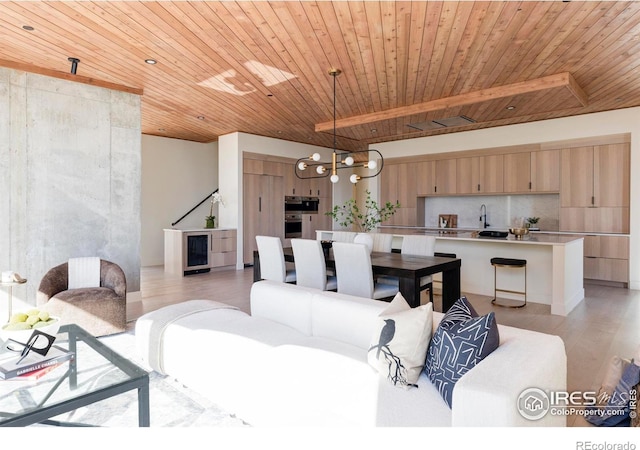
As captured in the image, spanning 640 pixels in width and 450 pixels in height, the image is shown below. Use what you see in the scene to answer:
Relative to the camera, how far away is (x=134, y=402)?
2311 millimetres

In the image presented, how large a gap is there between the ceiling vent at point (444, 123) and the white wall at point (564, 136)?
3.15 ft

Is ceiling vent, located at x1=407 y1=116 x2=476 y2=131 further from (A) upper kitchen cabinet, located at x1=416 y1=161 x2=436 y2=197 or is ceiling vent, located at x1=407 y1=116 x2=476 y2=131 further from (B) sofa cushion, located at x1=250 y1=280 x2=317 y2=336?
(B) sofa cushion, located at x1=250 y1=280 x2=317 y2=336

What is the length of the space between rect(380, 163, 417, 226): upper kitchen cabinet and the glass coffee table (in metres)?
7.29

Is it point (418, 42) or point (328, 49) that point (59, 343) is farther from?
point (418, 42)

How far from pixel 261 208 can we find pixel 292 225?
100 centimetres

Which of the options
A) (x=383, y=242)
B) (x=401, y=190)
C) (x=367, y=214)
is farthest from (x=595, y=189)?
(x=383, y=242)

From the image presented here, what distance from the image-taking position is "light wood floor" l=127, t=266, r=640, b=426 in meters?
3.04

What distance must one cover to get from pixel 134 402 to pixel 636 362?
9.31 ft

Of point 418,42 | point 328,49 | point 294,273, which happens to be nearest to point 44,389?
point 294,273

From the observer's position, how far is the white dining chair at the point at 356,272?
141 inches

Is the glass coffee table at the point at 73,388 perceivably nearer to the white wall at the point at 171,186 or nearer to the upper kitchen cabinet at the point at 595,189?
the white wall at the point at 171,186

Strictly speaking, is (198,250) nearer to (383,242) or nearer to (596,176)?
(383,242)

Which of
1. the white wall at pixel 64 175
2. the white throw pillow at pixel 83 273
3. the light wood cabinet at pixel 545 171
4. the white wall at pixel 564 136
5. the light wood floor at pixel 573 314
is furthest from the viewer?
the light wood cabinet at pixel 545 171

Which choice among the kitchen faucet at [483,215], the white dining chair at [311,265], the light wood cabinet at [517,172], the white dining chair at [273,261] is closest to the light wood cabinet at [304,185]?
the kitchen faucet at [483,215]
